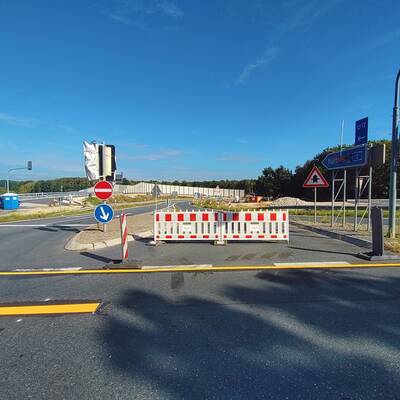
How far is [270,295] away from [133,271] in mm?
3188

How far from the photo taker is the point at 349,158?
12531 millimetres

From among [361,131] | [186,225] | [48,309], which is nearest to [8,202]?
[186,225]

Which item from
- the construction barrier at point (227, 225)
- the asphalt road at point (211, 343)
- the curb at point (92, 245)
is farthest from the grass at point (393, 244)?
the curb at point (92, 245)

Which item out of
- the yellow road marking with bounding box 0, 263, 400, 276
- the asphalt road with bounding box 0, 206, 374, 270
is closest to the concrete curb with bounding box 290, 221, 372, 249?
the asphalt road with bounding box 0, 206, 374, 270

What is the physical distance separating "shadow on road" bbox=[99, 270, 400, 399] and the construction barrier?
446cm

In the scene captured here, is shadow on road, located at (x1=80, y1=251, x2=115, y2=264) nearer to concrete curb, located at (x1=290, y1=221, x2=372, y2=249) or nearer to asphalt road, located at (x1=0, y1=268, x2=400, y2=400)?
asphalt road, located at (x1=0, y1=268, x2=400, y2=400)

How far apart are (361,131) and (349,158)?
4.11 feet

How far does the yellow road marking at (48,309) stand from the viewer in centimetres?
434

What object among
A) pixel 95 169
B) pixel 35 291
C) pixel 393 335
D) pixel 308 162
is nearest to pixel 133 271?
pixel 35 291

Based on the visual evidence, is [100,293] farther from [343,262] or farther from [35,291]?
[343,262]

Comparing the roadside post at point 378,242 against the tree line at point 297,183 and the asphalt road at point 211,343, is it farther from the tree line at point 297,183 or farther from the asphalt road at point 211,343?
the tree line at point 297,183

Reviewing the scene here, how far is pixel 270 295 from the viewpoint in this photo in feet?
16.0

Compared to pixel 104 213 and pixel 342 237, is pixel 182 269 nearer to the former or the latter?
pixel 104 213

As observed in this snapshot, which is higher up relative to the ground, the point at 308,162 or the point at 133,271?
the point at 308,162
